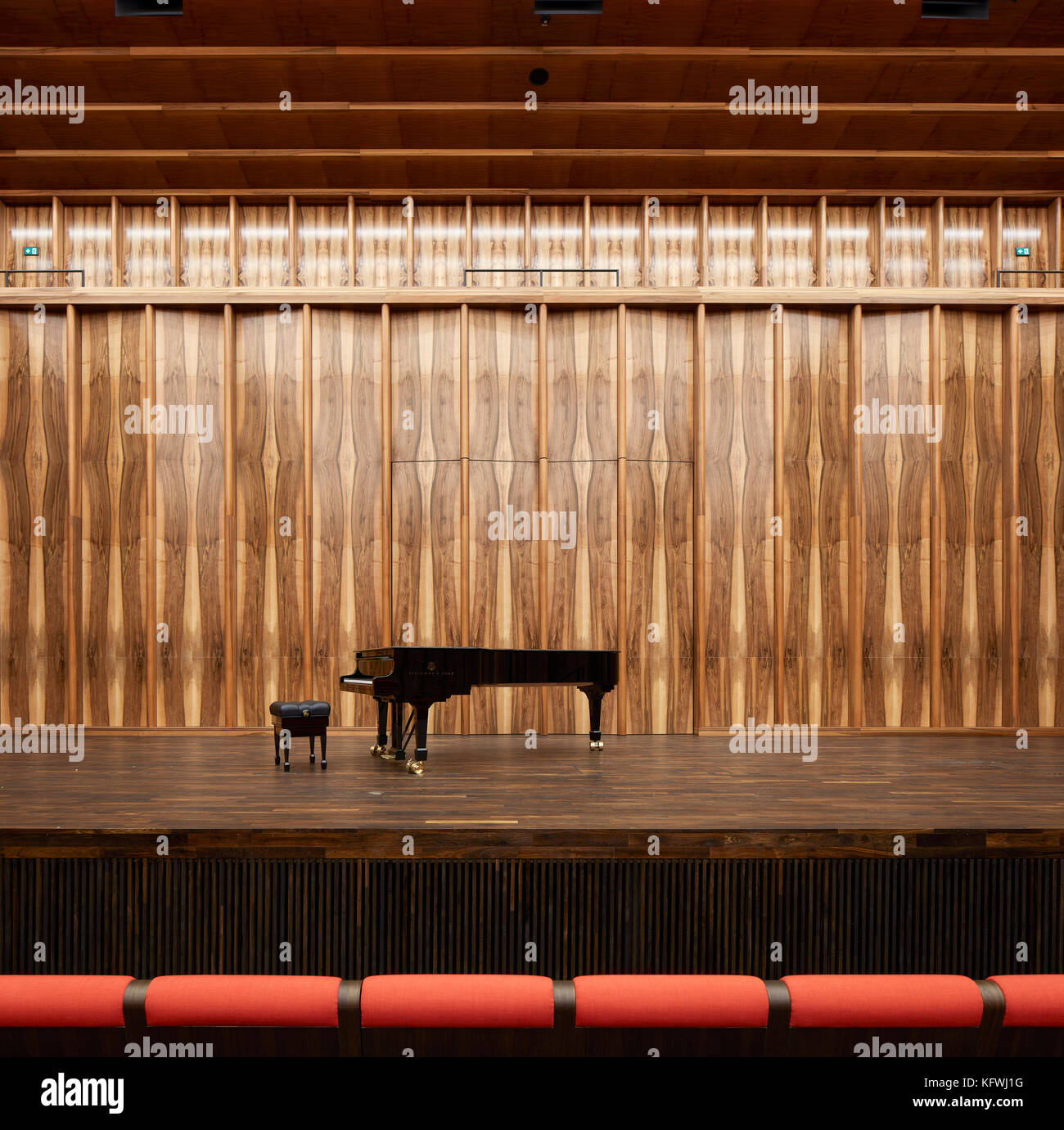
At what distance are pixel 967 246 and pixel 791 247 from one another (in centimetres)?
150

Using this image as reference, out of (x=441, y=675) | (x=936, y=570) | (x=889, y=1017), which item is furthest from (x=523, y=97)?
(x=889, y=1017)

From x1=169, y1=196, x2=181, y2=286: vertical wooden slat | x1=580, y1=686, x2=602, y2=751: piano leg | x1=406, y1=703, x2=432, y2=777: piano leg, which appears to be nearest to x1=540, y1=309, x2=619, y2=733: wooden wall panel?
x1=580, y1=686, x2=602, y2=751: piano leg

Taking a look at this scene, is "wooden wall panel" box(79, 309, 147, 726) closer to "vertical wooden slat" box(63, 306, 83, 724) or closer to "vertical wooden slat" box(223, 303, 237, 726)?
"vertical wooden slat" box(63, 306, 83, 724)

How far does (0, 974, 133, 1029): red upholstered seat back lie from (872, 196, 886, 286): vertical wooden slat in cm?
740

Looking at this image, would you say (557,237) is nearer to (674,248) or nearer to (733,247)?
(674,248)

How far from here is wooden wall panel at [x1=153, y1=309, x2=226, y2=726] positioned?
23.8 ft

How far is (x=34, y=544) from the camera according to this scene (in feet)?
23.9

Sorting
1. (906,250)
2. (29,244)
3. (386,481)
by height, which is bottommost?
(386,481)

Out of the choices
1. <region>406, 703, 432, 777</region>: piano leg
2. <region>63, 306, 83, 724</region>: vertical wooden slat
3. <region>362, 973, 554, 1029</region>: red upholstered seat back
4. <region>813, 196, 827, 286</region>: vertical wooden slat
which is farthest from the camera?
<region>813, 196, 827, 286</region>: vertical wooden slat

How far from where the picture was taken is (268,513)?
7.33m

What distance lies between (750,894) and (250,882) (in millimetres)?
1993

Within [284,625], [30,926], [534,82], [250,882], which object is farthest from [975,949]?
[534,82]

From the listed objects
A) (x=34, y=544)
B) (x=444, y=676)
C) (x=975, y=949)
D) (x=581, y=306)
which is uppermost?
(x=581, y=306)
